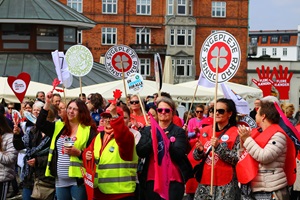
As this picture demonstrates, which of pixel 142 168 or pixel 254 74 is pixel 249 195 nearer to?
pixel 142 168

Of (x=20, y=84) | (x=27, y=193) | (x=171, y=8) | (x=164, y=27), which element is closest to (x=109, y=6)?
(x=164, y=27)

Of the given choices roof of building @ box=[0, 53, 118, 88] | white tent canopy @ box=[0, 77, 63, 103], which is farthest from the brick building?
white tent canopy @ box=[0, 77, 63, 103]

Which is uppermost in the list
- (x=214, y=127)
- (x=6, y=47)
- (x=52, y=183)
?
(x=6, y=47)

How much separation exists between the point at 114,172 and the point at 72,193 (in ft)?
3.03

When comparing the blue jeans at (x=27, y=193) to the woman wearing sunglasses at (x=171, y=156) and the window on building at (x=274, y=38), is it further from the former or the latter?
the window on building at (x=274, y=38)

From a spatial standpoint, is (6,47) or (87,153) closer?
(87,153)

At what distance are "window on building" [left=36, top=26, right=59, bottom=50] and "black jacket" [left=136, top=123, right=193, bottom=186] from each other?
83.4 ft

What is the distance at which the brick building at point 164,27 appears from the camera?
72.9m

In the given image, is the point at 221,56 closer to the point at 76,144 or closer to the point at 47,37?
the point at 76,144

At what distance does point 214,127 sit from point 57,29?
2662 centimetres

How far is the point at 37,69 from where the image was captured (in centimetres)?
3225

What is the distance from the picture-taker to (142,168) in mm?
9336

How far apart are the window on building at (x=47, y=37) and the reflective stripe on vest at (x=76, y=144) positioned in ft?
80.0

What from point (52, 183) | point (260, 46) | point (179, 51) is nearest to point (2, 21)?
point (52, 183)
